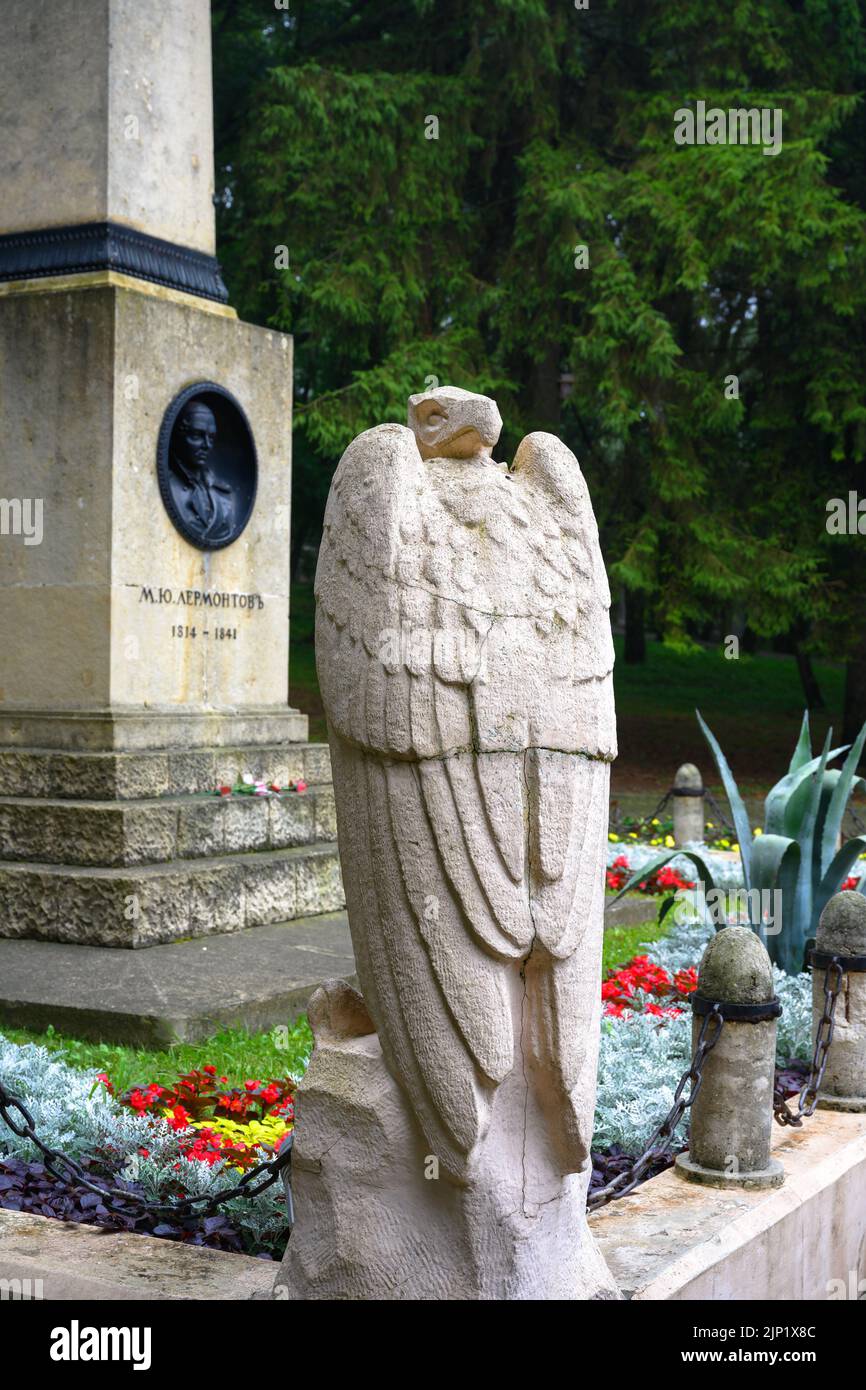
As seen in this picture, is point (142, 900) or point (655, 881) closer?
point (142, 900)

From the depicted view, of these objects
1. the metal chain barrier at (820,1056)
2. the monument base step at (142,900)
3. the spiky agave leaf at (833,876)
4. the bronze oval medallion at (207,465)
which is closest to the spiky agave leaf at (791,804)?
the spiky agave leaf at (833,876)

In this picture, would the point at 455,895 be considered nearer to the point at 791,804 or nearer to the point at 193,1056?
the point at 193,1056

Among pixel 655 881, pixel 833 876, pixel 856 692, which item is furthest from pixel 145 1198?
pixel 856 692

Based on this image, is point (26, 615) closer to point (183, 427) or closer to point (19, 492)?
point (19, 492)

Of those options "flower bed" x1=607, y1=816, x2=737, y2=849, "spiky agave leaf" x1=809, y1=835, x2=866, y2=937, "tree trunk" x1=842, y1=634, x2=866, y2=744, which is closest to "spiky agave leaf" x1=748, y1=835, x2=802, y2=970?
"spiky agave leaf" x1=809, y1=835, x2=866, y2=937

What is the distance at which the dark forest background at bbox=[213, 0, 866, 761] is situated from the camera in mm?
16375

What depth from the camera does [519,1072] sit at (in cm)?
307

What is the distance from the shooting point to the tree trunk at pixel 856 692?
1895 cm

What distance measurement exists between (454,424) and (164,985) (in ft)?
11.8

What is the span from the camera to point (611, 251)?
16.5 meters

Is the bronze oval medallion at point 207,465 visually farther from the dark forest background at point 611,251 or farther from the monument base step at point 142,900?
the dark forest background at point 611,251

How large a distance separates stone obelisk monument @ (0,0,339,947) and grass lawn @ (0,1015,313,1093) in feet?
3.99

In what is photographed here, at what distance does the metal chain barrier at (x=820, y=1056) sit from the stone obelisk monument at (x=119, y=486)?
3.14 meters

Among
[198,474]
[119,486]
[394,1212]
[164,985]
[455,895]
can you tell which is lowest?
[164,985]
